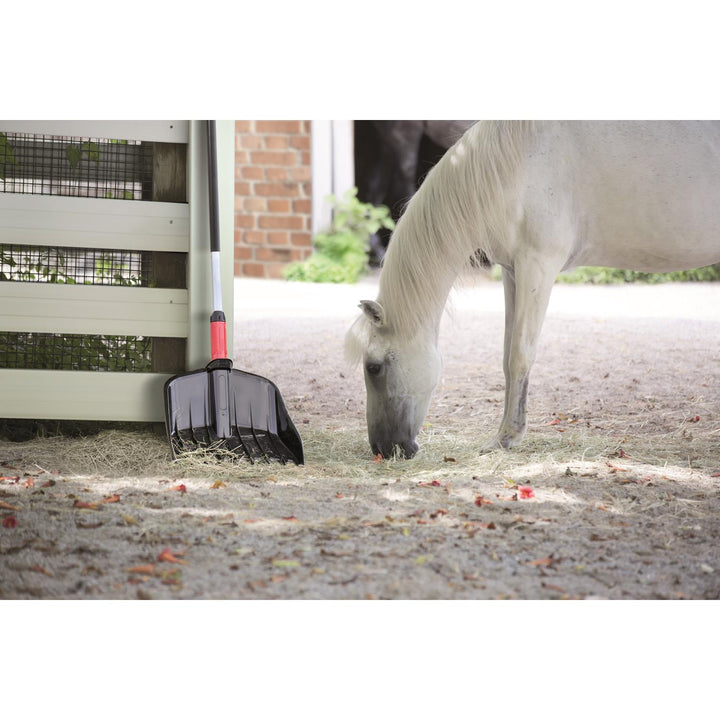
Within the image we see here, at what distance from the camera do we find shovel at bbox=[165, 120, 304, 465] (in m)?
3.31

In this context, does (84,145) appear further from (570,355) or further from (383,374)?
(570,355)

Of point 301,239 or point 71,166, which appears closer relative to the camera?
point 71,166

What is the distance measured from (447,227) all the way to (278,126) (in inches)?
217

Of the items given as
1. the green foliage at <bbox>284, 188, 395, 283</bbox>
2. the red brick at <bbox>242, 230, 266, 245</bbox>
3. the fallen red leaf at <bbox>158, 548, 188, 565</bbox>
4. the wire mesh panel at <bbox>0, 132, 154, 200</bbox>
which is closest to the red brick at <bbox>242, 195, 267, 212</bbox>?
the red brick at <bbox>242, 230, 266, 245</bbox>

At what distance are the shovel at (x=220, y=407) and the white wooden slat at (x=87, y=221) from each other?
0.27 metres

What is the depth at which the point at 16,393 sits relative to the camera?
350 cm

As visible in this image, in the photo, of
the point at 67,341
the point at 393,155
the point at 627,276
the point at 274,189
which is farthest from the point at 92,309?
the point at 393,155

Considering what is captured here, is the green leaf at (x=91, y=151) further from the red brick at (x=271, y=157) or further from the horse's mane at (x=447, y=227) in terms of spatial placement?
the red brick at (x=271, y=157)

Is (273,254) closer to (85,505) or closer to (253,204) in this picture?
(253,204)

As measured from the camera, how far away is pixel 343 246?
851cm

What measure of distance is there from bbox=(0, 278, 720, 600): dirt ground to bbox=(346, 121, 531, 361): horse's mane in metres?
0.62

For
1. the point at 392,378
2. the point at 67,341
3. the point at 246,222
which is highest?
the point at 246,222

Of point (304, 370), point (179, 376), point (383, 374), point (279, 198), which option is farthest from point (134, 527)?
point (279, 198)

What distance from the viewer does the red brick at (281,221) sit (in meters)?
8.52
